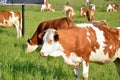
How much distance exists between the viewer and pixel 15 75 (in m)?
6.94

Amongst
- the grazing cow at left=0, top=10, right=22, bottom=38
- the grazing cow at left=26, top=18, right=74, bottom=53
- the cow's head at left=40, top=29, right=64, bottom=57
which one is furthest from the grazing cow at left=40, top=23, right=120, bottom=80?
the grazing cow at left=0, top=10, right=22, bottom=38

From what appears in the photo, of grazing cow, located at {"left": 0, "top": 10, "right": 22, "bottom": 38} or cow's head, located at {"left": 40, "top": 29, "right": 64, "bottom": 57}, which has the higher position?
cow's head, located at {"left": 40, "top": 29, "right": 64, "bottom": 57}

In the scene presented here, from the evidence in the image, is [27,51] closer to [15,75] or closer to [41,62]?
[41,62]

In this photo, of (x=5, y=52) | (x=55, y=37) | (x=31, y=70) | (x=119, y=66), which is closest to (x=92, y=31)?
(x=55, y=37)

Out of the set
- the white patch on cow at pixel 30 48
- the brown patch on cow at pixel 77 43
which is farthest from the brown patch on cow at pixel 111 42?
the white patch on cow at pixel 30 48

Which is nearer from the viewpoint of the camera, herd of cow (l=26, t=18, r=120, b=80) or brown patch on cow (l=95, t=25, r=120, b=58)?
herd of cow (l=26, t=18, r=120, b=80)

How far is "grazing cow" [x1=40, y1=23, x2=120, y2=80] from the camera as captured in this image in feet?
20.4

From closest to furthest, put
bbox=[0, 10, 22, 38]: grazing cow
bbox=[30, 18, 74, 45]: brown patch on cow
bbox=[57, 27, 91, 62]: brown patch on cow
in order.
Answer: bbox=[57, 27, 91, 62]: brown patch on cow
bbox=[30, 18, 74, 45]: brown patch on cow
bbox=[0, 10, 22, 38]: grazing cow

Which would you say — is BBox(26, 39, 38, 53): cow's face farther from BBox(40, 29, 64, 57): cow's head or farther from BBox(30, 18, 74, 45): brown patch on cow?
BBox(40, 29, 64, 57): cow's head

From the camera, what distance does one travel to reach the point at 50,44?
6.15m

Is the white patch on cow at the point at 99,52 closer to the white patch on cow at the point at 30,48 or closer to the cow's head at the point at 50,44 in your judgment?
the cow's head at the point at 50,44

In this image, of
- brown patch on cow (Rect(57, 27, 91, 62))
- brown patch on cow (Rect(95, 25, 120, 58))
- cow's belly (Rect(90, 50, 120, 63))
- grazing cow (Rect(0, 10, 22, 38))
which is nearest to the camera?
brown patch on cow (Rect(57, 27, 91, 62))

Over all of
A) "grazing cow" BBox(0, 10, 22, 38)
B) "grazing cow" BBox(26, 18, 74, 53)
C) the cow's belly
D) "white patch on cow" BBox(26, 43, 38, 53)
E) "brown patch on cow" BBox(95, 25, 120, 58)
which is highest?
"brown patch on cow" BBox(95, 25, 120, 58)

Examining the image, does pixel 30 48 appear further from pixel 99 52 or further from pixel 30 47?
pixel 99 52
